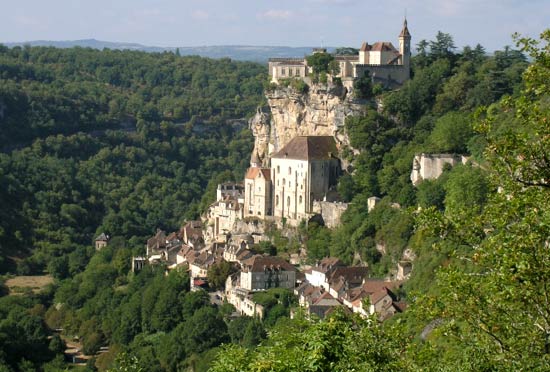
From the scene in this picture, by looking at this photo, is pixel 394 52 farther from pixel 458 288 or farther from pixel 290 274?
pixel 458 288

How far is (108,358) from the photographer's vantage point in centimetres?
5353

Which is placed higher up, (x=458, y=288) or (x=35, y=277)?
(x=458, y=288)

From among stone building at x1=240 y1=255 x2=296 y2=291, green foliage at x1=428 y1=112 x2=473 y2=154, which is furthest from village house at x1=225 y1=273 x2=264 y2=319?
green foliage at x1=428 y1=112 x2=473 y2=154

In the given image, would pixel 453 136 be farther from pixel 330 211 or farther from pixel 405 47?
pixel 405 47

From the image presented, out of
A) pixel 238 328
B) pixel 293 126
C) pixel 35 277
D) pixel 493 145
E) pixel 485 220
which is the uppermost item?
pixel 493 145

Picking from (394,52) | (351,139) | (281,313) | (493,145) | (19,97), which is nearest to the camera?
(493,145)

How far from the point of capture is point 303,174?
5903cm

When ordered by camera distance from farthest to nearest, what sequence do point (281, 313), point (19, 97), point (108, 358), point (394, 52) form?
1. point (19, 97)
2. point (394, 52)
3. point (108, 358)
4. point (281, 313)

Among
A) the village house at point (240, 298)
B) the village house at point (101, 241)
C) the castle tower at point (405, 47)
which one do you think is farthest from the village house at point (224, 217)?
the village house at point (101, 241)

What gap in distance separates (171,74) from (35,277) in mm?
100681

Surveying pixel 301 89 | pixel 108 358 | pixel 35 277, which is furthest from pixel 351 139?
pixel 35 277

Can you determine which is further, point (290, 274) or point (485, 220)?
point (290, 274)

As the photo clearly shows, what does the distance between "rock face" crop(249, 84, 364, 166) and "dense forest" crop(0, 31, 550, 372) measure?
207cm

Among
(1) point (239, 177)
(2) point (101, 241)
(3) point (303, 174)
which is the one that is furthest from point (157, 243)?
(1) point (239, 177)
